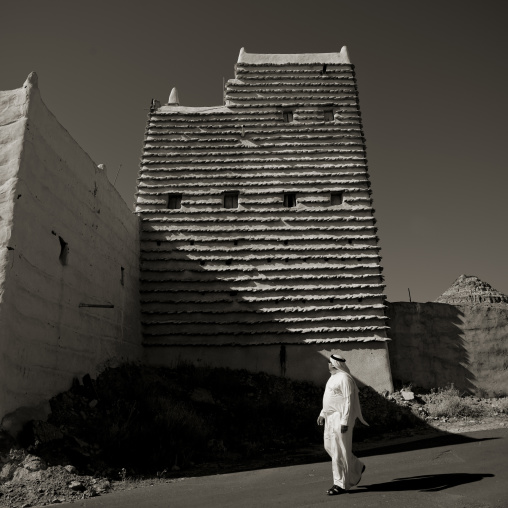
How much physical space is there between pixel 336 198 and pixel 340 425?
34.1 feet

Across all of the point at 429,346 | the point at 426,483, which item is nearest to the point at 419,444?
the point at 426,483

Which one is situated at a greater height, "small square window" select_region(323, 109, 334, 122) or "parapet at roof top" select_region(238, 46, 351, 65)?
"parapet at roof top" select_region(238, 46, 351, 65)

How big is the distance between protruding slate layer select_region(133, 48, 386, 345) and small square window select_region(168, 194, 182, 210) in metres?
0.03

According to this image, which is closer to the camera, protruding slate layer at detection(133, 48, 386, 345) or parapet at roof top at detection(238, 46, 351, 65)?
protruding slate layer at detection(133, 48, 386, 345)

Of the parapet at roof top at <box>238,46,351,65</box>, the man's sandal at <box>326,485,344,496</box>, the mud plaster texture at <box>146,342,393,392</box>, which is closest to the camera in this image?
the man's sandal at <box>326,485,344,496</box>

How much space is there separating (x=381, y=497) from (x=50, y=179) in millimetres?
7662

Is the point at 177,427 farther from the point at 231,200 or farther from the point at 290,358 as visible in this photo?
the point at 231,200

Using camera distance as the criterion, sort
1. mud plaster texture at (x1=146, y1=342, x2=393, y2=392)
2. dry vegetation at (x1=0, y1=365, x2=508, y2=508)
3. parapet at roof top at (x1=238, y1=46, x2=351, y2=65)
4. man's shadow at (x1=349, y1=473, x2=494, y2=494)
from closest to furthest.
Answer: man's shadow at (x1=349, y1=473, x2=494, y2=494) → dry vegetation at (x1=0, y1=365, x2=508, y2=508) → mud plaster texture at (x1=146, y1=342, x2=393, y2=392) → parapet at roof top at (x1=238, y1=46, x2=351, y2=65)

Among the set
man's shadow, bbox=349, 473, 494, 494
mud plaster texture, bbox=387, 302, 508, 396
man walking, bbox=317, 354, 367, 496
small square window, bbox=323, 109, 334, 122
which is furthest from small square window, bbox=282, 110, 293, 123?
man's shadow, bbox=349, 473, 494, 494

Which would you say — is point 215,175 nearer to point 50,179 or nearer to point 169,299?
point 169,299

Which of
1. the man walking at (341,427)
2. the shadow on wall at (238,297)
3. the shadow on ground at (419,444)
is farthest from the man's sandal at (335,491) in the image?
the shadow on wall at (238,297)

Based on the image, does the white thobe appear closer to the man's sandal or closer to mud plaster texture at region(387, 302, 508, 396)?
the man's sandal

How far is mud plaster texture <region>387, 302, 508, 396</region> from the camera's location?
14293mm

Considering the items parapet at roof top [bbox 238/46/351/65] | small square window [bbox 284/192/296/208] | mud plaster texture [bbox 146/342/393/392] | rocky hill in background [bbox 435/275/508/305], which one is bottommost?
mud plaster texture [bbox 146/342/393/392]
